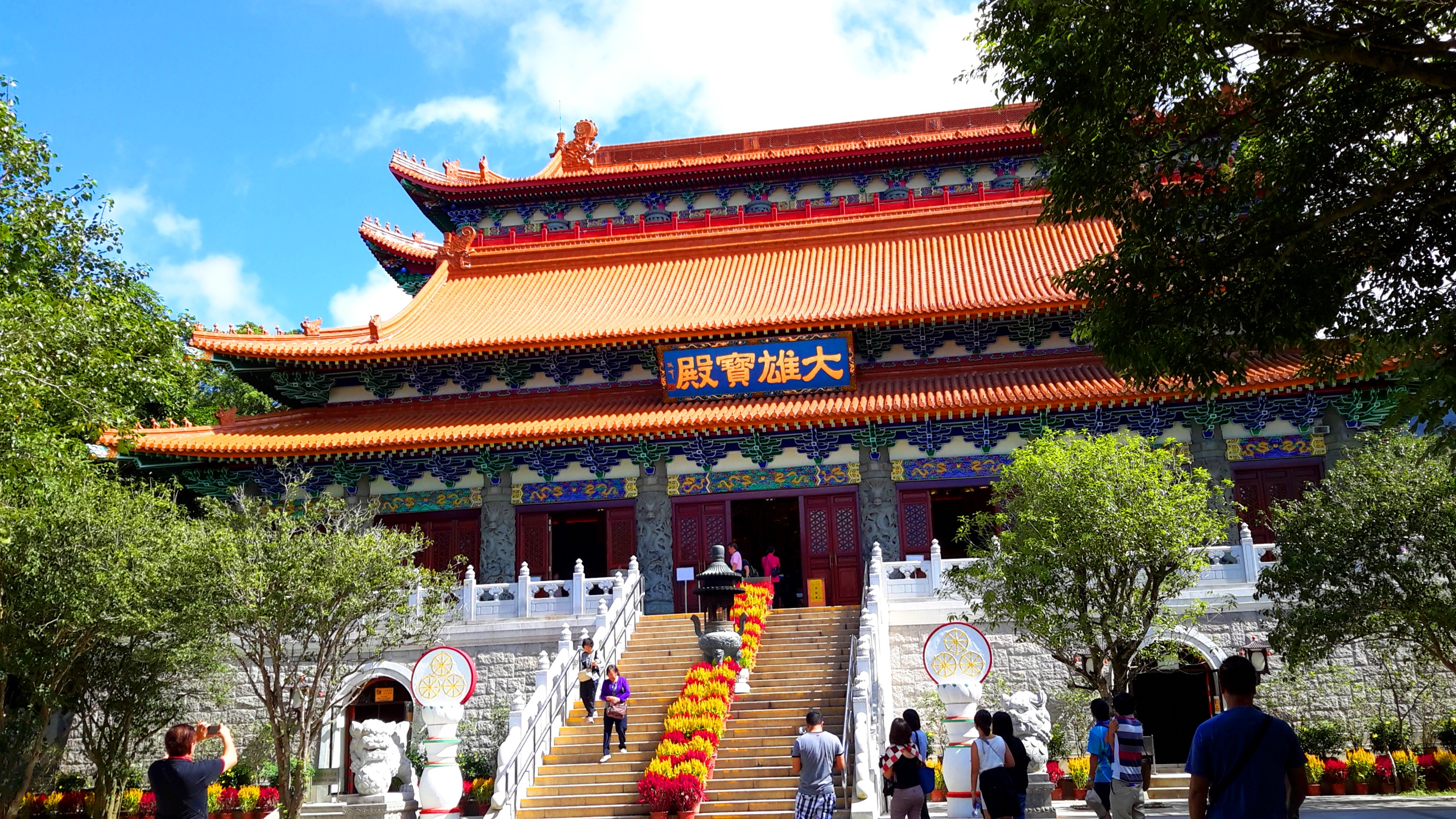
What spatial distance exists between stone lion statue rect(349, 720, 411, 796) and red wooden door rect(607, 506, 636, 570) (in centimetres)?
652

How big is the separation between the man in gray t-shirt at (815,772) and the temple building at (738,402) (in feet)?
34.4

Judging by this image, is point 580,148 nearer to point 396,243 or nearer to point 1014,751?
point 396,243

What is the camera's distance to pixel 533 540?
2220cm

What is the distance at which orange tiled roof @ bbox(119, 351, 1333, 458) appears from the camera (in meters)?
20.0

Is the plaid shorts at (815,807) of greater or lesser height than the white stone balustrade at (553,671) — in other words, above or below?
below

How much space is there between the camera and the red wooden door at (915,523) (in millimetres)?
20984

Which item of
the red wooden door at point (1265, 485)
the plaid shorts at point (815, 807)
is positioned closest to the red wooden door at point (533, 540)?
the plaid shorts at point (815, 807)

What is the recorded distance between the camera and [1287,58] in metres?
8.56

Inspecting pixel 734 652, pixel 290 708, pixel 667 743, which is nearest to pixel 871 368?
pixel 734 652

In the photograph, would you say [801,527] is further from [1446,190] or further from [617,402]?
[1446,190]

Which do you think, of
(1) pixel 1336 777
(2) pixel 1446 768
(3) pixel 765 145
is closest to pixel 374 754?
(1) pixel 1336 777

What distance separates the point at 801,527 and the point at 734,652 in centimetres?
555

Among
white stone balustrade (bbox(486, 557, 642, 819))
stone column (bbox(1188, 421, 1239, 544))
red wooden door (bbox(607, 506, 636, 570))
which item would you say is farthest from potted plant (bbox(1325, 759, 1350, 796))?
red wooden door (bbox(607, 506, 636, 570))

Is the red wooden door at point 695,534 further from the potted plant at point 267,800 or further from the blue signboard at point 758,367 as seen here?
the potted plant at point 267,800
